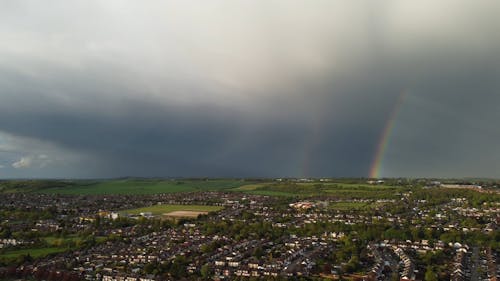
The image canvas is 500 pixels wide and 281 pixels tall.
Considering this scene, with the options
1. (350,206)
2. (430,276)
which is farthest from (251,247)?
(350,206)

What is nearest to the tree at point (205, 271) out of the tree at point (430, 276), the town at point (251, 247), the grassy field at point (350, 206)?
the town at point (251, 247)

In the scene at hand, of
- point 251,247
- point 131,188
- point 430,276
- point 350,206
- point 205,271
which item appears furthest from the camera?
point 131,188

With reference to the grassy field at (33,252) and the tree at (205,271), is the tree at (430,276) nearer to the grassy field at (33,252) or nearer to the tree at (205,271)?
the tree at (205,271)

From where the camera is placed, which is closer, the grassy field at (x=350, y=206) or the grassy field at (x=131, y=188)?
the grassy field at (x=350, y=206)

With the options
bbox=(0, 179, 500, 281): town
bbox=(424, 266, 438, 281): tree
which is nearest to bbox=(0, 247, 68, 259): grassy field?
bbox=(0, 179, 500, 281): town

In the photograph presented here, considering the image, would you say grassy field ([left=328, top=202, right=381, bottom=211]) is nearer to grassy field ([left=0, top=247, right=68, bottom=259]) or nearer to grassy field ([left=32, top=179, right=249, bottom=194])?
grassy field ([left=0, top=247, right=68, bottom=259])

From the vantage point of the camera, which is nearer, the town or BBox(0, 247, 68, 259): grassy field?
the town

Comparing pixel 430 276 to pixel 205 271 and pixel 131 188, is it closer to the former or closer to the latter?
pixel 205 271

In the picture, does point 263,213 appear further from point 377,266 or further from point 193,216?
point 377,266
